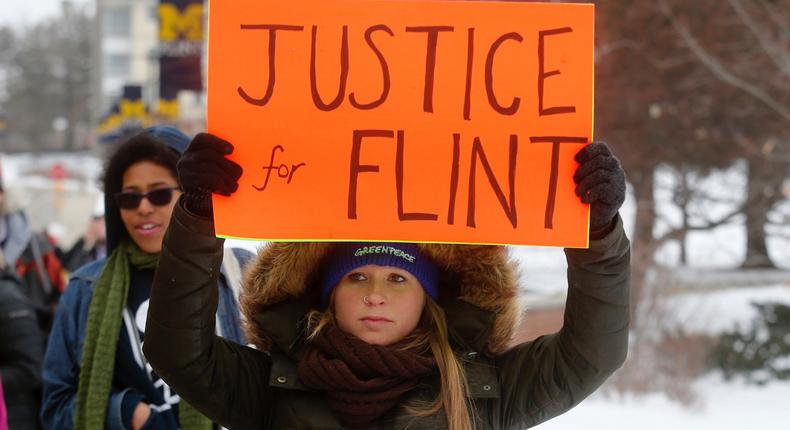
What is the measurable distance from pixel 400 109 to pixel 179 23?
12943mm

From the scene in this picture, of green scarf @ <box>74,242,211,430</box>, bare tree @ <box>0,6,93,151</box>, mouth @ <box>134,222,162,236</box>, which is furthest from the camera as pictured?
bare tree @ <box>0,6,93,151</box>

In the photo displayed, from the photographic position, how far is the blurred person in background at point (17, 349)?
360 centimetres

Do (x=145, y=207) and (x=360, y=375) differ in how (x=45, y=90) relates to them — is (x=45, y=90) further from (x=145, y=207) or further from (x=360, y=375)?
(x=360, y=375)

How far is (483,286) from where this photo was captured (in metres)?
Result: 2.44

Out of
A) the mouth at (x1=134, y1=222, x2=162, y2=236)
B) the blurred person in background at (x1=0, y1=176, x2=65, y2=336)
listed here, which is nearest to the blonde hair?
the mouth at (x1=134, y1=222, x2=162, y2=236)

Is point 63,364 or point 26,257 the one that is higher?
point 26,257

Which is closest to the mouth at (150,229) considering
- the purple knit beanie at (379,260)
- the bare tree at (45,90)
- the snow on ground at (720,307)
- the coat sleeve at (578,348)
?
the purple knit beanie at (379,260)

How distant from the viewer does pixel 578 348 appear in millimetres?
2150

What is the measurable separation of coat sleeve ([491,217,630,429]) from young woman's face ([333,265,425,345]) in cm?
27

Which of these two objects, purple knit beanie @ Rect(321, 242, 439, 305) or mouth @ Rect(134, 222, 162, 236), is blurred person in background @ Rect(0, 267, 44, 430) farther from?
purple knit beanie @ Rect(321, 242, 439, 305)

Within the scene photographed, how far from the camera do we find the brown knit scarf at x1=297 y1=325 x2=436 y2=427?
2152 millimetres

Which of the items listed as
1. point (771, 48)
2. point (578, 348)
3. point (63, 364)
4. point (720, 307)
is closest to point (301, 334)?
point (578, 348)

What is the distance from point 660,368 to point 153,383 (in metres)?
7.49

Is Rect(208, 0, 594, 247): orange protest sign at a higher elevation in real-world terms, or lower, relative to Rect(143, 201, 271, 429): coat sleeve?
higher
